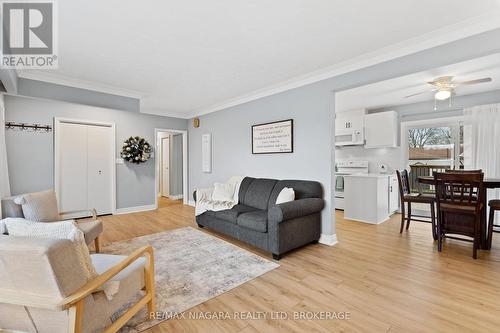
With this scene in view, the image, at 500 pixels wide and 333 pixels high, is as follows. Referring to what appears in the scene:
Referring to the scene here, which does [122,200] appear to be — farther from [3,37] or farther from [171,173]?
[3,37]

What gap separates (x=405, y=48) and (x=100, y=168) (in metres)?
5.72

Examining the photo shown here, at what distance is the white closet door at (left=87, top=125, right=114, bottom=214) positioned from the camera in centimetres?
503

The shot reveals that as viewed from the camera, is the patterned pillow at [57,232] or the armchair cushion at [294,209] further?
the armchair cushion at [294,209]

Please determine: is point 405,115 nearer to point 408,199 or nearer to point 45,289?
point 408,199

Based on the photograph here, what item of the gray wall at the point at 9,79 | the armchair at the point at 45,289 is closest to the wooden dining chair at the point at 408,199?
the armchair at the point at 45,289

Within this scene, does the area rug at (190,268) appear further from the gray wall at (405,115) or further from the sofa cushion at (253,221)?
the gray wall at (405,115)

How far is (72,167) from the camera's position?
4789mm

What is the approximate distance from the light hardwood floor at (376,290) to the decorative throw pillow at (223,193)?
38.7 inches

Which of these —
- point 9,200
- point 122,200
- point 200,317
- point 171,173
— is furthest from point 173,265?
point 171,173

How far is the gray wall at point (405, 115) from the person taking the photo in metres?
4.40

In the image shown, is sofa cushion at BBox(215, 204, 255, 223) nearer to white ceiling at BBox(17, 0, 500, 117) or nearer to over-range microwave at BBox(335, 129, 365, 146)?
white ceiling at BBox(17, 0, 500, 117)

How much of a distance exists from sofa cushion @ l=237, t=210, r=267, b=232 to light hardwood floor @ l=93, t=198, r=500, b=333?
347mm

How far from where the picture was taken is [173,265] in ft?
8.91

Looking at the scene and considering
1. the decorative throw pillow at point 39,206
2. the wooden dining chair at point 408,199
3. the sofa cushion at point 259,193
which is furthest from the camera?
the sofa cushion at point 259,193
